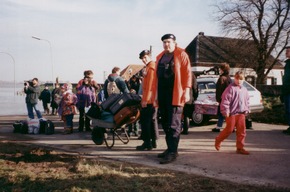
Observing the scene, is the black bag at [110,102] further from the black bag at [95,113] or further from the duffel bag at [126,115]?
the duffel bag at [126,115]

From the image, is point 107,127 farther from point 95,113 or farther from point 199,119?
point 199,119

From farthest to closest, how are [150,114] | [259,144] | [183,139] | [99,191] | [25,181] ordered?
[183,139] → [259,144] → [150,114] → [25,181] → [99,191]

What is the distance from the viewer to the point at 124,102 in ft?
23.6

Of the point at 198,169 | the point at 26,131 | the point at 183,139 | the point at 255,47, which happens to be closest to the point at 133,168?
the point at 198,169

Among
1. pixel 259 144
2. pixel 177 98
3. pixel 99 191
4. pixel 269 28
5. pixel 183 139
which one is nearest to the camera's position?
pixel 99 191

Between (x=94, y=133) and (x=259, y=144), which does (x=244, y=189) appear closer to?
(x=259, y=144)

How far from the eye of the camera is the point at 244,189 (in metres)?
3.94

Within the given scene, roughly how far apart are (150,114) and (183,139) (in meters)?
1.82

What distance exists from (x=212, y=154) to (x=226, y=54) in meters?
36.0

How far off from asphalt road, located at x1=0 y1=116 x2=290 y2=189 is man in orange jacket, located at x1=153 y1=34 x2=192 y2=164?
436mm

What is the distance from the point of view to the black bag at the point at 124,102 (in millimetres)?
7176

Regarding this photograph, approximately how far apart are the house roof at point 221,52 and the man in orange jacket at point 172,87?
102 feet

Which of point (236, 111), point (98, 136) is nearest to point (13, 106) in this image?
point (98, 136)

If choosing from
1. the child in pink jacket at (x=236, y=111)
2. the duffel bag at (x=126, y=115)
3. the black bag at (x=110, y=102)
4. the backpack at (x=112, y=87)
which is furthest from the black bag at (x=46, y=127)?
the child in pink jacket at (x=236, y=111)
